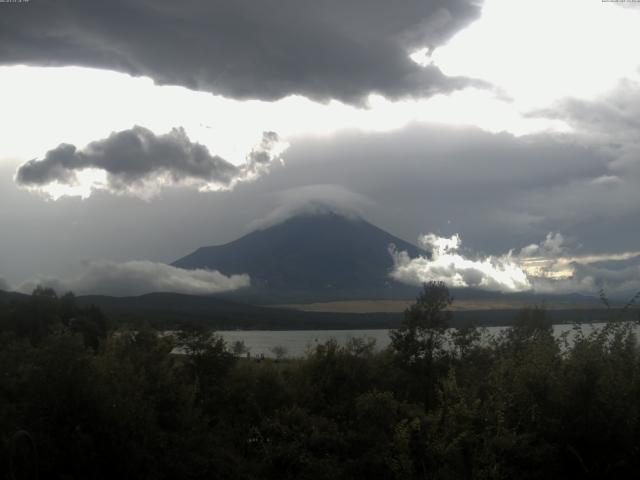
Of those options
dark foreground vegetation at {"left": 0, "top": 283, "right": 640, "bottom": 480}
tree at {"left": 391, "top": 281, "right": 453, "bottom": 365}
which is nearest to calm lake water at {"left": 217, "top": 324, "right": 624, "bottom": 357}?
tree at {"left": 391, "top": 281, "right": 453, "bottom": 365}

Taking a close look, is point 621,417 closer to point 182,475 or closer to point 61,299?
point 182,475

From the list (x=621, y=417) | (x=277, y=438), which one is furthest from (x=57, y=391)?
(x=621, y=417)

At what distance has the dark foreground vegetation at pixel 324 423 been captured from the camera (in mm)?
18516

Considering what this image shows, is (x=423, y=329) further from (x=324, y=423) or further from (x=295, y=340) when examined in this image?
(x=295, y=340)

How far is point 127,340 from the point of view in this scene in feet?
115

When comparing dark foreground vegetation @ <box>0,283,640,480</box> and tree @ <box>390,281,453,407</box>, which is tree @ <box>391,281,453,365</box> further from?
dark foreground vegetation @ <box>0,283,640,480</box>

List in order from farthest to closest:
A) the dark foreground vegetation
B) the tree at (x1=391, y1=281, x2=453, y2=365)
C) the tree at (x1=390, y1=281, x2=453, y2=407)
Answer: the tree at (x1=391, y1=281, x2=453, y2=365), the tree at (x1=390, y1=281, x2=453, y2=407), the dark foreground vegetation

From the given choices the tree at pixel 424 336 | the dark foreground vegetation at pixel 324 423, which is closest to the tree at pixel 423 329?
the tree at pixel 424 336

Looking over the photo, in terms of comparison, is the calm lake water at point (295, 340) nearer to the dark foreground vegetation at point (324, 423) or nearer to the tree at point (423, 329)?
the tree at point (423, 329)

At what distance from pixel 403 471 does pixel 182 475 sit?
314 inches

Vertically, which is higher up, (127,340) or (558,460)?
(127,340)

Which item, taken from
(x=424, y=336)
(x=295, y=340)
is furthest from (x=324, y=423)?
(x=295, y=340)

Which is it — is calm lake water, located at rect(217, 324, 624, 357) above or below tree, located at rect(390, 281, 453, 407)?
below

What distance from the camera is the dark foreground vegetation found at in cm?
1852
